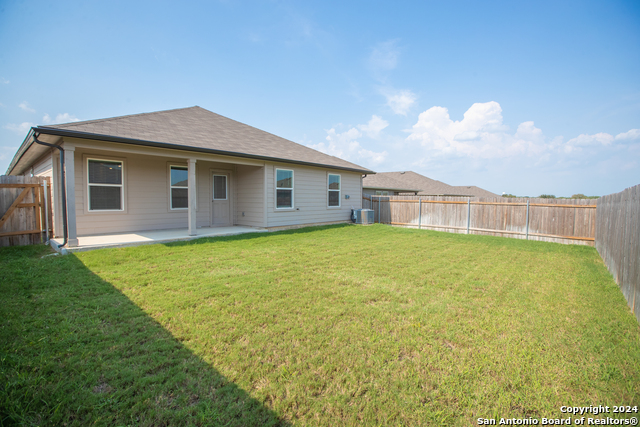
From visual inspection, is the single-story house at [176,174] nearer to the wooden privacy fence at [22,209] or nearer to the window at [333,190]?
the window at [333,190]

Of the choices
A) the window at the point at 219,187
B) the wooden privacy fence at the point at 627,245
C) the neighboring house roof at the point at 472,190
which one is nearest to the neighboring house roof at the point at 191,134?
the window at the point at 219,187

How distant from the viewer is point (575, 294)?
13.8ft

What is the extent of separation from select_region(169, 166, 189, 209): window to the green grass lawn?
4.44 meters

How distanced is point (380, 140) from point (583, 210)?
38.9 feet

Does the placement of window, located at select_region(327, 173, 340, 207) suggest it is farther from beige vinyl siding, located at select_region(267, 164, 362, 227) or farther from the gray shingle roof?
the gray shingle roof

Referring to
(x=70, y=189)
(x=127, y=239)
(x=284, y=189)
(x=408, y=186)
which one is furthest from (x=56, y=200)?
(x=408, y=186)

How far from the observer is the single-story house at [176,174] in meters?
6.88

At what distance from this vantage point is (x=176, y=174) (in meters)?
9.39

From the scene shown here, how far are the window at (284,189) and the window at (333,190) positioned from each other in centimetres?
235

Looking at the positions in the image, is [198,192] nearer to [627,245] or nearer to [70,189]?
[70,189]

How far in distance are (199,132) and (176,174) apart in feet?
5.42

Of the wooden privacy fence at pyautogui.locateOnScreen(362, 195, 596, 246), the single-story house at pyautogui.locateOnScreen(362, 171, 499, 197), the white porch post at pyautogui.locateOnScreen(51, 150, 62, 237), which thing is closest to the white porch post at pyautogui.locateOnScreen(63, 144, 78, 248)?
the white porch post at pyautogui.locateOnScreen(51, 150, 62, 237)

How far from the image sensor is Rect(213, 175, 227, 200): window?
1063 centimetres

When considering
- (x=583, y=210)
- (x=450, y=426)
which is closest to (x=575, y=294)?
(x=450, y=426)
